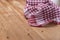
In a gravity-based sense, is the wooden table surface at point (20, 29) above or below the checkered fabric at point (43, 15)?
below

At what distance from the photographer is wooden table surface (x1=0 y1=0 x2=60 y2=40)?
1.49m

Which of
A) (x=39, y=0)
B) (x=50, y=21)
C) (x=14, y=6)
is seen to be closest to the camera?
(x=50, y=21)

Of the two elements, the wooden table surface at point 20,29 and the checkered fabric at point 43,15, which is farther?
the checkered fabric at point 43,15

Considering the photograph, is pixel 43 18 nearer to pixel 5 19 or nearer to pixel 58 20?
pixel 58 20

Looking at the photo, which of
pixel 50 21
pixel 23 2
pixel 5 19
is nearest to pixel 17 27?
pixel 5 19

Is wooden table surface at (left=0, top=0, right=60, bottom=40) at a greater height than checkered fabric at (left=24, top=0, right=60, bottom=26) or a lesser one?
lesser

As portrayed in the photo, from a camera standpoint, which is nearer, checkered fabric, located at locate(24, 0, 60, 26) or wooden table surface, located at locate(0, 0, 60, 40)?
wooden table surface, located at locate(0, 0, 60, 40)

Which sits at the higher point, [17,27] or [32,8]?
[32,8]

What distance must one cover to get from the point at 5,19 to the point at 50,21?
58 centimetres

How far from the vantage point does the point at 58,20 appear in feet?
5.67

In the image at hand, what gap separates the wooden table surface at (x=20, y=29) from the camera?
4.90 ft

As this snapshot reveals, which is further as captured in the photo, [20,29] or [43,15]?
[43,15]

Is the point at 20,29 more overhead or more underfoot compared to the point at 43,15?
more underfoot

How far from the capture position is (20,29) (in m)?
1.62
